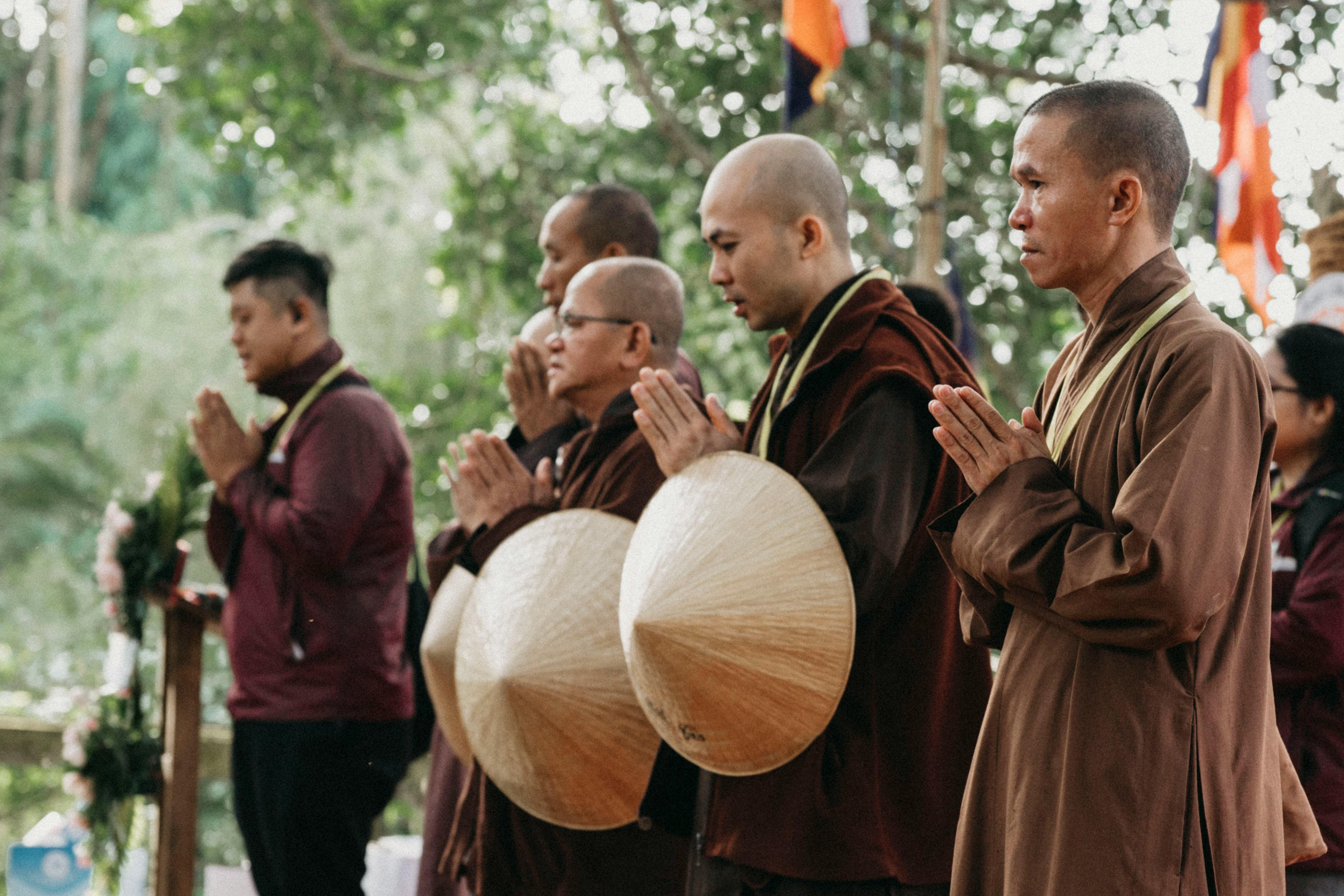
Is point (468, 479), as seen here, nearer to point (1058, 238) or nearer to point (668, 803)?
point (668, 803)

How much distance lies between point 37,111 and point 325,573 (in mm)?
18690

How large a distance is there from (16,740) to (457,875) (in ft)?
9.17

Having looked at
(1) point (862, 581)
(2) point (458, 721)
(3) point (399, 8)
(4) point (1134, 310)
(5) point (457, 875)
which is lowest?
(5) point (457, 875)

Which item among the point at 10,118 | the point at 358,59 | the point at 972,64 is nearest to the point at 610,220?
the point at 972,64

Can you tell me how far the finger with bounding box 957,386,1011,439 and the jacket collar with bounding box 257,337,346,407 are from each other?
2549 mm

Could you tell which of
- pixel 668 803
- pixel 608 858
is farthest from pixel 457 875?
pixel 668 803

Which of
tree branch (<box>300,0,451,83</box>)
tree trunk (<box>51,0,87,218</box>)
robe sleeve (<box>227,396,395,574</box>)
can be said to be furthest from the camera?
tree trunk (<box>51,0,87,218</box>)

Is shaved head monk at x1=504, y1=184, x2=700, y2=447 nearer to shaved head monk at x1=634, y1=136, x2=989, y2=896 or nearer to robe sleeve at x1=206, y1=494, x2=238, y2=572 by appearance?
robe sleeve at x1=206, y1=494, x2=238, y2=572

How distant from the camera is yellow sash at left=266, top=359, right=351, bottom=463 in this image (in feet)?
13.7

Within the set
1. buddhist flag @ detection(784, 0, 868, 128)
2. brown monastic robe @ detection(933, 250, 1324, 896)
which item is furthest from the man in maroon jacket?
brown monastic robe @ detection(933, 250, 1324, 896)

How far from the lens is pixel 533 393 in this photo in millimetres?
3973

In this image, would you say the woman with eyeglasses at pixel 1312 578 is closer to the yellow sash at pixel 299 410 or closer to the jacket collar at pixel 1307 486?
the jacket collar at pixel 1307 486

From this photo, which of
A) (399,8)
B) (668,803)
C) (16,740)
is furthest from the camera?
(399,8)

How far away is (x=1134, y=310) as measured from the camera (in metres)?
2.04
